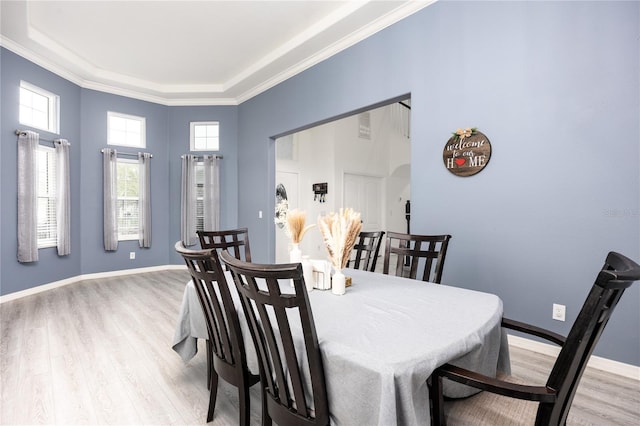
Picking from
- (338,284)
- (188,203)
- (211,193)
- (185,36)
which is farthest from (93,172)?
(338,284)

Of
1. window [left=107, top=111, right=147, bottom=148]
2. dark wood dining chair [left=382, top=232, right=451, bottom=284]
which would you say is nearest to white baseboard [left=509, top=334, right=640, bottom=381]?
dark wood dining chair [left=382, top=232, right=451, bottom=284]

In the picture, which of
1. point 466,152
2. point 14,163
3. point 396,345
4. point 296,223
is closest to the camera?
point 396,345

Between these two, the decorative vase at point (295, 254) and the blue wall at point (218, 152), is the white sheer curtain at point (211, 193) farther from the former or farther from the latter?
the decorative vase at point (295, 254)

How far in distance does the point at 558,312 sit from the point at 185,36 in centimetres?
503

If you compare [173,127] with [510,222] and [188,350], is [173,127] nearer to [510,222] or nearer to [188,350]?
[188,350]

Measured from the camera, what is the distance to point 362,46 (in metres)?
3.81

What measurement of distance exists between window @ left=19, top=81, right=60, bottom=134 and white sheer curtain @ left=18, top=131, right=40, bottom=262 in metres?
0.32

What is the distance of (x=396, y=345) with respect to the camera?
1.05m

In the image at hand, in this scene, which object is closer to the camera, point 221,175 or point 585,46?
point 585,46

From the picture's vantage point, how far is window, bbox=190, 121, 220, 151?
6316mm

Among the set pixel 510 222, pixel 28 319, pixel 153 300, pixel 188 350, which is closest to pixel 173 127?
pixel 153 300

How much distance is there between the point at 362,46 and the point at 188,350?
141 inches

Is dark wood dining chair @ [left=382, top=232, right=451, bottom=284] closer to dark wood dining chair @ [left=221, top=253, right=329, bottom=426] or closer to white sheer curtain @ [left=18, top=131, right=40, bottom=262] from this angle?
dark wood dining chair @ [left=221, top=253, right=329, bottom=426]

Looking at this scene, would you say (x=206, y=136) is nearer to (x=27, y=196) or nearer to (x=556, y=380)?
(x=27, y=196)
